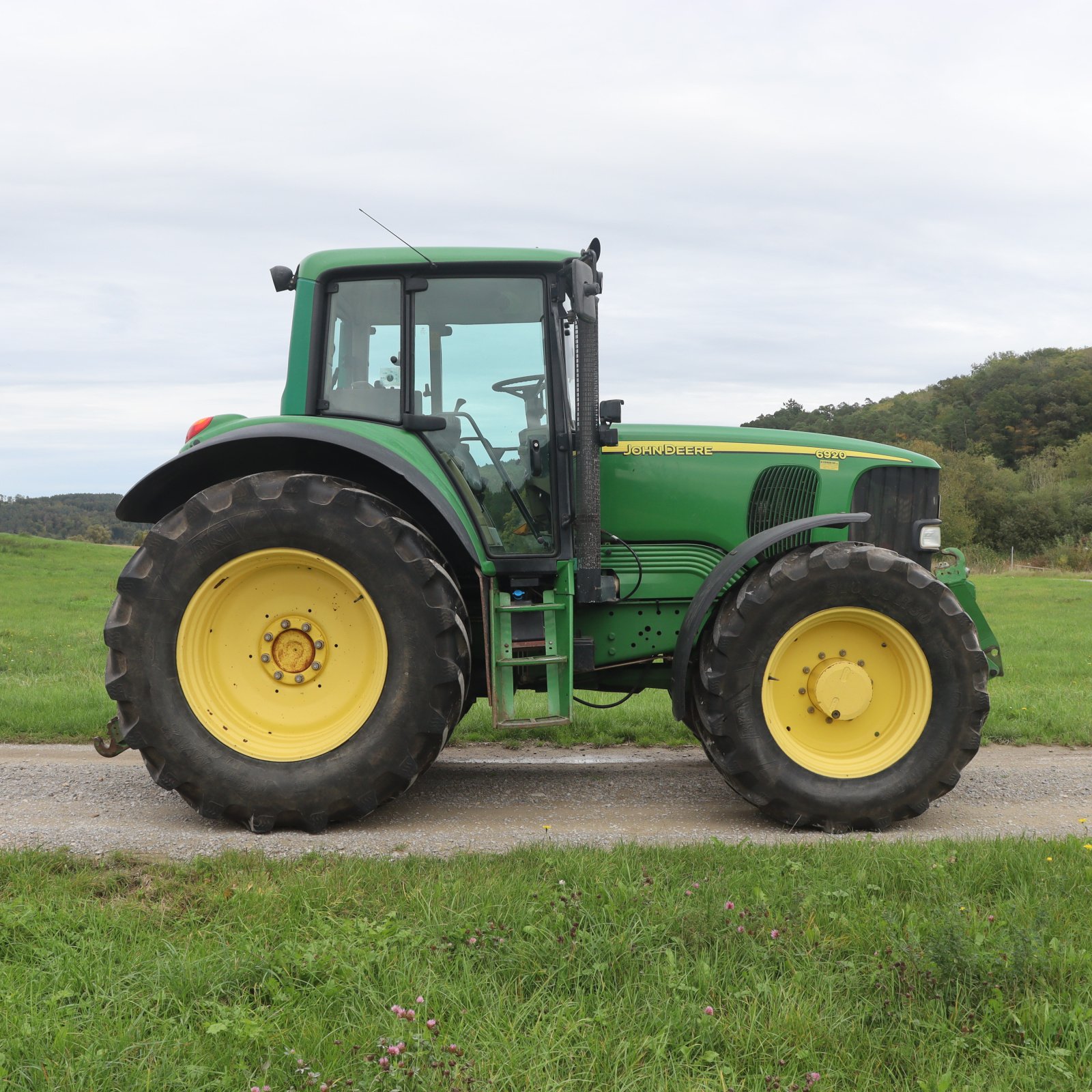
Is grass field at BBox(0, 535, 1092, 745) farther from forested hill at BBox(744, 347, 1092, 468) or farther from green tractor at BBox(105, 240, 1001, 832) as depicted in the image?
forested hill at BBox(744, 347, 1092, 468)

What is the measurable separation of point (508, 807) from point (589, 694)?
4432mm

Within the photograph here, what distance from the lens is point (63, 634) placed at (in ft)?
44.1

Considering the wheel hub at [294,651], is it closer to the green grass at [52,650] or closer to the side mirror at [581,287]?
the side mirror at [581,287]

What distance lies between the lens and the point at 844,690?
4.86 m

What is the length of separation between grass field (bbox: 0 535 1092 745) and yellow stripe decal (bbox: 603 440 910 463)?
1.49m

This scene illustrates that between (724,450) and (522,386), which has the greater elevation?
(522,386)

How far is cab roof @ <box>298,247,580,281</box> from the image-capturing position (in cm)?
500

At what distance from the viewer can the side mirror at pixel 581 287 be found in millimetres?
4508

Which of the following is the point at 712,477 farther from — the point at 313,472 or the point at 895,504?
the point at 313,472

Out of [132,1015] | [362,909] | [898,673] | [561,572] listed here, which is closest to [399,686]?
[561,572]

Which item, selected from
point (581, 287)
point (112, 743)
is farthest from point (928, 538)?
point (112, 743)

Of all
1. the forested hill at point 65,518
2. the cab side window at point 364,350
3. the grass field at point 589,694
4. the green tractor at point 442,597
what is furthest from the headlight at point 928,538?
the forested hill at point 65,518

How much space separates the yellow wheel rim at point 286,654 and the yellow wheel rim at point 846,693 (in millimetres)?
1959

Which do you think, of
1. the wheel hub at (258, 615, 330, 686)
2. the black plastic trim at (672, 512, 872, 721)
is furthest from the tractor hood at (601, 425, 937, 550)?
the wheel hub at (258, 615, 330, 686)
